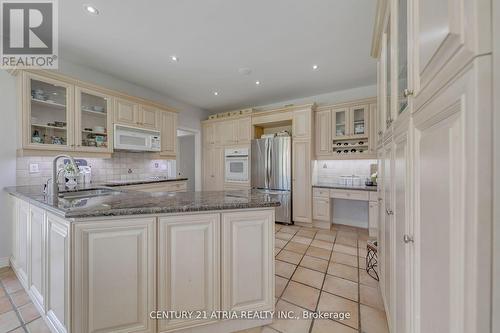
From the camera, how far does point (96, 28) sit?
223cm

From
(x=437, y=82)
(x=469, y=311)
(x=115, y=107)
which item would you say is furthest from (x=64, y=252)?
(x=115, y=107)

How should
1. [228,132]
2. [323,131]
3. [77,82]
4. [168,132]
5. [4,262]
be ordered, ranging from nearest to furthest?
[4,262], [77,82], [323,131], [168,132], [228,132]

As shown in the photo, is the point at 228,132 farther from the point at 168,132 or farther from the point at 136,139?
the point at 136,139

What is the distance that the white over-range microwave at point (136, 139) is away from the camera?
325cm

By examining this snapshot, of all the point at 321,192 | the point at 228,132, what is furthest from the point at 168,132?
the point at 321,192

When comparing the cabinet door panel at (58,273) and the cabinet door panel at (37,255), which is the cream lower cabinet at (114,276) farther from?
the cabinet door panel at (37,255)

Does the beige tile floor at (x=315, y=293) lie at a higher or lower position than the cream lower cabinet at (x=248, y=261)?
lower

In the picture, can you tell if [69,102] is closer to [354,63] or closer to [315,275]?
[315,275]

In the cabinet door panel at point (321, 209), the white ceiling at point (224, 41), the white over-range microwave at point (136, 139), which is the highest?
the white ceiling at point (224, 41)

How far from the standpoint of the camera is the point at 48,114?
260cm

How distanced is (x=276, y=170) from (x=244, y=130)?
122 centimetres

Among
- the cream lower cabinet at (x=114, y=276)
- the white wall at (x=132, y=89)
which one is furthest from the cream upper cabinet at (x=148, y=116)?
the cream lower cabinet at (x=114, y=276)

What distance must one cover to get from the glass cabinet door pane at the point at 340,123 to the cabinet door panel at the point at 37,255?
414 centimetres

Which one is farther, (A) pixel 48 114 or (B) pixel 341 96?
(B) pixel 341 96
